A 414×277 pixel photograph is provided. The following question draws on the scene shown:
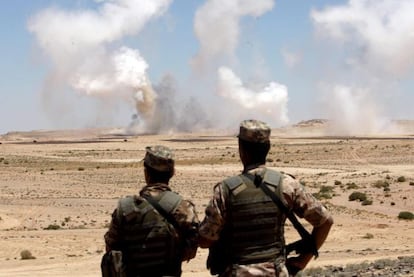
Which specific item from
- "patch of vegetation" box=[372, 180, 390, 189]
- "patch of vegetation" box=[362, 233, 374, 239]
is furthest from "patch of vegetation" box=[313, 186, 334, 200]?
"patch of vegetation" box=[362, 233, 374, 239]

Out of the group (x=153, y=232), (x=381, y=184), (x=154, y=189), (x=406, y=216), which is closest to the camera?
(x=153, y=232)

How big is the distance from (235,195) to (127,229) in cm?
84

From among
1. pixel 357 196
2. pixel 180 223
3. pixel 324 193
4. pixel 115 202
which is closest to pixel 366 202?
pixel 357 196

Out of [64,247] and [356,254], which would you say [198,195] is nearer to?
[64,247]

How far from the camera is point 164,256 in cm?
526

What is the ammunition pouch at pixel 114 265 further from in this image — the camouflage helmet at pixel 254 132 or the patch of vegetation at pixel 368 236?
the patch of vegetation at pixel 368 236

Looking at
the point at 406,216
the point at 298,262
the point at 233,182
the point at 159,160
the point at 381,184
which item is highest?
the point at 159,160

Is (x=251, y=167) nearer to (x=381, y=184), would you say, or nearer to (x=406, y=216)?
(x=406, y=216)

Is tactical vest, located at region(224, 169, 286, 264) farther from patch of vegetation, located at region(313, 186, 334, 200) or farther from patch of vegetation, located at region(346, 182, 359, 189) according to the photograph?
patch of vegetation, located at region(346, 182, 359, 189)

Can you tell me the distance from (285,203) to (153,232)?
3.15ft

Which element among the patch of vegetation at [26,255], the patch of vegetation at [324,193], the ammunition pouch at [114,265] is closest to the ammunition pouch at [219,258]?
the ammunition pouch at [114,265]

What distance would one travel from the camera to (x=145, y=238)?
5.23 metres

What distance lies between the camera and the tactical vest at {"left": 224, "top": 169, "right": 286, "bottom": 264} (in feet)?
16.3

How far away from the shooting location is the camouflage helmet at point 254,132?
507 cm
